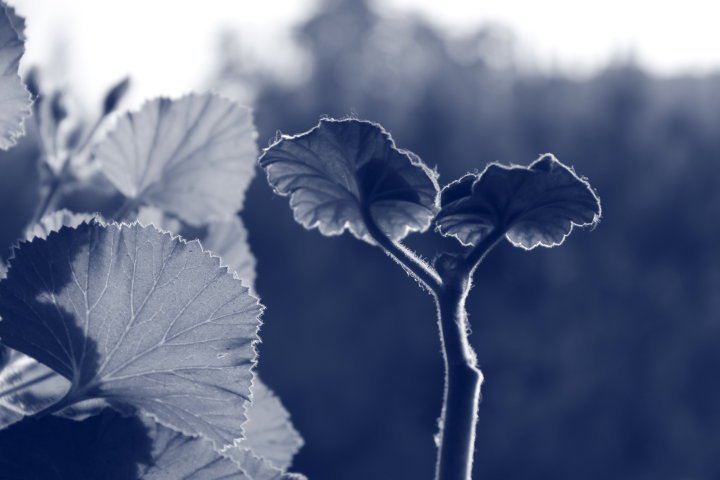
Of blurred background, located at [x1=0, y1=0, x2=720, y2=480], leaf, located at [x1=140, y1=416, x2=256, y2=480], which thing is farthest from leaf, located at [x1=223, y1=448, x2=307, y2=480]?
blurred background, located at [x1=0, y1=0, x2=720, y2=480]

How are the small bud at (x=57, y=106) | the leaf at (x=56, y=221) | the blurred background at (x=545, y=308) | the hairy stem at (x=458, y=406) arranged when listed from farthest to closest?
the blurred background at (x=545, y=308) < the small bud at (x=57, y=106) < the leaf at (x=56, y=221) < the hairy stem at (x=458, y=406)

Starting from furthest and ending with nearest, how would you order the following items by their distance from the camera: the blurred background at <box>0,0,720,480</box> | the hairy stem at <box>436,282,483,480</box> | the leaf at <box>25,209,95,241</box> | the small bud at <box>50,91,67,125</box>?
the blurred background at <box>0,0,720,480</box>, the small bud at <box>50,91,67,125</box>, the leaf at <box>25,209,95,241</box>, the hairy stem at <box>436,282,483,480</box>

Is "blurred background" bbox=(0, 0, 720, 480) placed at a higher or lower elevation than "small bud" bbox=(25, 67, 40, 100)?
higher

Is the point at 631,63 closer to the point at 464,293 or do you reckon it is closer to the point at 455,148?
the point at 455,148

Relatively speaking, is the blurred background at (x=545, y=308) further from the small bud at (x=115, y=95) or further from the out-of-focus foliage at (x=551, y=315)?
the small bud at (x=115, y=95)

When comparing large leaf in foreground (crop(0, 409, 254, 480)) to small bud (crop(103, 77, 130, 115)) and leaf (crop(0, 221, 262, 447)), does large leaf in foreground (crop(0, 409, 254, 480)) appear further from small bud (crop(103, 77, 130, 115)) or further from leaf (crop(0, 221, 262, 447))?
small bud (crop(103, 77, 130, 115))

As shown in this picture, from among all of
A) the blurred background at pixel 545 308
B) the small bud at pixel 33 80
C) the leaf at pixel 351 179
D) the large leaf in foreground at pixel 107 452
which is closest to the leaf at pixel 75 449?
the large leaf in foreground at pixel 107 452

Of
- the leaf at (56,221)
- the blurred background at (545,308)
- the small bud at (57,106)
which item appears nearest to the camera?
the leaf at (56,221)
